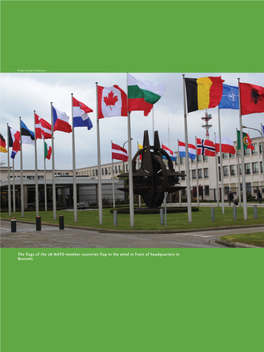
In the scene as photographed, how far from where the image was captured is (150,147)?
Answer: 32.9 meters

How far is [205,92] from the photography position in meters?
19.9

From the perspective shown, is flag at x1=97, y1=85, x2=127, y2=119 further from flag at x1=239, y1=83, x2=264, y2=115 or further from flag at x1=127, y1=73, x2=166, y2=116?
flag at x1=239, y1=83, x2=264, y2=115

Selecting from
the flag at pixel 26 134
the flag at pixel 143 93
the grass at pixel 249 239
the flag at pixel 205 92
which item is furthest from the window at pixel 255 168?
the grass at pixel 249 239

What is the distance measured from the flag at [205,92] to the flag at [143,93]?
6.28ft

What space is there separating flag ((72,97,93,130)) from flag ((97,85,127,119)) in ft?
12.6

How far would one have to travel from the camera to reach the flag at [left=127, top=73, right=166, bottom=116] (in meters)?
18.9

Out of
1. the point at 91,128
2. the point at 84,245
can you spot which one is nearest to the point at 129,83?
the point at 91,128

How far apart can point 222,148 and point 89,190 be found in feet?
153

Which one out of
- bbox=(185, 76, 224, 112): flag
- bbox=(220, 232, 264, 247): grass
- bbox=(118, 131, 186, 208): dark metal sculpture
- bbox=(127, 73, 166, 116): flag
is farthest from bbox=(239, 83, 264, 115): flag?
bbox=(118, 131, 186, 208): dark metal sculpture

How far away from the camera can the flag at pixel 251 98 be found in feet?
69.3

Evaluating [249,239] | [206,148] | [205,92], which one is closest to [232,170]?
[206,148]

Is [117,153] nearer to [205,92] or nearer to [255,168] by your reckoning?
[205,92]

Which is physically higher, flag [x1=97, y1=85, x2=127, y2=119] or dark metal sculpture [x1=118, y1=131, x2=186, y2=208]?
flag [x1=97, y1=85, x2=127, y2=119]

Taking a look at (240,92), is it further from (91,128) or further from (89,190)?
(89,190)
